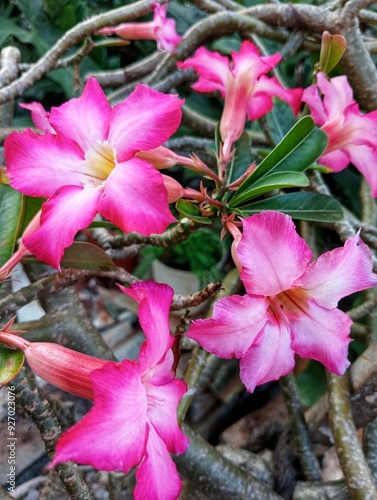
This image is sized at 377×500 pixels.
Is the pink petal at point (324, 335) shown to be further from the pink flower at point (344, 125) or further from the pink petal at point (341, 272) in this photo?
the pink flower at point (344, 125)

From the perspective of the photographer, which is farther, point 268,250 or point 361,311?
point 361,311

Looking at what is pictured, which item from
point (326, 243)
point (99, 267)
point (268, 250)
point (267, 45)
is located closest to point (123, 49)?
point (267, 45)

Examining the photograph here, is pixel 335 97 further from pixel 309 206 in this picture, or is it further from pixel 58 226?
pixel 58 226

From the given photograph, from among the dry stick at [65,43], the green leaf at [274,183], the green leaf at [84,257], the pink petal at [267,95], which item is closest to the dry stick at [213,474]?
the green leaf at [84,257]

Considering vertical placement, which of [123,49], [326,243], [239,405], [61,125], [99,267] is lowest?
[239,405]

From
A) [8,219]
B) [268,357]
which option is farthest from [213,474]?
[8,219]

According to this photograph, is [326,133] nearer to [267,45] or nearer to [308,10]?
[308,10]

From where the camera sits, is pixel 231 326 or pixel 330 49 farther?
pixel 330 49
